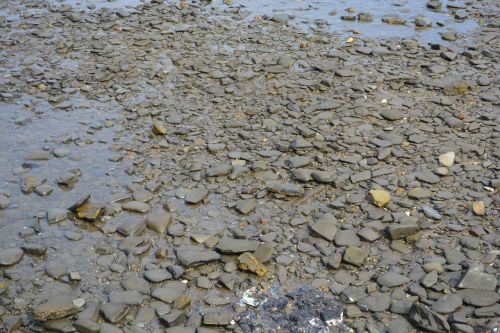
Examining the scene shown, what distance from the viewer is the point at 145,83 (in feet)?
26.1

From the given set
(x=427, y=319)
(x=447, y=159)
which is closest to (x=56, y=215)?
(x=427, y=319)

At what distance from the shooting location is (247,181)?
5.91 meters

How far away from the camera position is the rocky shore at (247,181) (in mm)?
4348

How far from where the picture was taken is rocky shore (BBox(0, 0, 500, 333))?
435cm

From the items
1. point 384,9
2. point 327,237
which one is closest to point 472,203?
point 327,237

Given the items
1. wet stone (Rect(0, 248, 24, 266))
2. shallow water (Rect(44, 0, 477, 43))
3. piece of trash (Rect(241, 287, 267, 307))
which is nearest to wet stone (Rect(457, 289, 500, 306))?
piece of trash (Rect(241, 287, 267, 307))

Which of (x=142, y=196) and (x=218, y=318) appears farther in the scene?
(x=142, y=196)

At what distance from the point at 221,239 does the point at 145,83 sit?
3.66 m

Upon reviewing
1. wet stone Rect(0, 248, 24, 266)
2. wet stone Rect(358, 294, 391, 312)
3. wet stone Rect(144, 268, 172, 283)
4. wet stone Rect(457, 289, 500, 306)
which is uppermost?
wet stone Rect(0, 248, 24, 266)

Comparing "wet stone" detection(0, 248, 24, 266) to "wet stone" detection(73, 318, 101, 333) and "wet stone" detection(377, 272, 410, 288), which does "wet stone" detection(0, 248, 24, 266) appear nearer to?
"wet stone" detection(73, 318, 101, 333)

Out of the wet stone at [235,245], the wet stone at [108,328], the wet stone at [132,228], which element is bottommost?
the wet stone at [108,328]

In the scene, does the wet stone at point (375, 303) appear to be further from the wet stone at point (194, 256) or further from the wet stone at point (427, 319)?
the wet stone at point (194, 256)

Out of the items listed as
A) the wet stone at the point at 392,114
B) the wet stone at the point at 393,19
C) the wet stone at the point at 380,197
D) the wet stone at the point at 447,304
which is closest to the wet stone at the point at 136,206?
the wet stone at the point at 380,197

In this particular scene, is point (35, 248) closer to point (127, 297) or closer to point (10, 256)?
point (10, 256)
